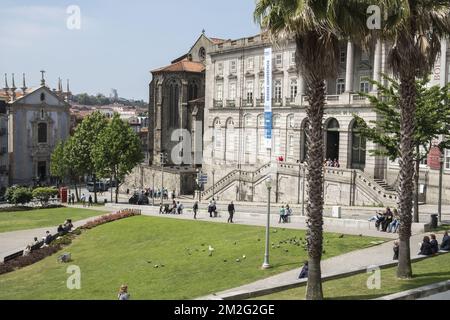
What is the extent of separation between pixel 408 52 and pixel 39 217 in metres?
45.6

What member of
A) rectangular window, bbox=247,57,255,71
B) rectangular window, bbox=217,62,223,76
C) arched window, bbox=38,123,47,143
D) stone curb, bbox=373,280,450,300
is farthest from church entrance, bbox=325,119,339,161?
arched window, bbox=38,123,47,143

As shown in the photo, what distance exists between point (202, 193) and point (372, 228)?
38266mm

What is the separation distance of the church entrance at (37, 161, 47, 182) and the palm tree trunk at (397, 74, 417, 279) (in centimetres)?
8921

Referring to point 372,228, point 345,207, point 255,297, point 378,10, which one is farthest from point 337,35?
point 345,207

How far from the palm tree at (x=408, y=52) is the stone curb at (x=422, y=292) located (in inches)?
108

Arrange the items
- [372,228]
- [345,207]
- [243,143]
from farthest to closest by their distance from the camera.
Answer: [243,143]
[345,207]
[372,228]

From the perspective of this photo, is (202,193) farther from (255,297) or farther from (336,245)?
(255,297)

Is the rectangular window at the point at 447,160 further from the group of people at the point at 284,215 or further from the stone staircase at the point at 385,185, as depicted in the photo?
the group of people at the point at 284,215

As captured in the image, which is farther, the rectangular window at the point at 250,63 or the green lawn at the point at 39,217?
the rectangular window at the point at 250,63

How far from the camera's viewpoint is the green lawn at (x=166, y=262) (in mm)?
25891

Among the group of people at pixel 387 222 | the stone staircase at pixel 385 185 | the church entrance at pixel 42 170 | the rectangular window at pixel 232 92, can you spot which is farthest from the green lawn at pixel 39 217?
the church entrance at pixel 42 170

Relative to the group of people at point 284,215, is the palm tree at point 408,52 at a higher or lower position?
higher

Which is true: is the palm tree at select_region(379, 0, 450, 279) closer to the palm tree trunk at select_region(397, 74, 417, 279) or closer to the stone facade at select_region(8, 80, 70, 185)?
the palm tree trunk at select_region(397, 74, 417, 279)

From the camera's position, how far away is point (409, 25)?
20.5 meters
